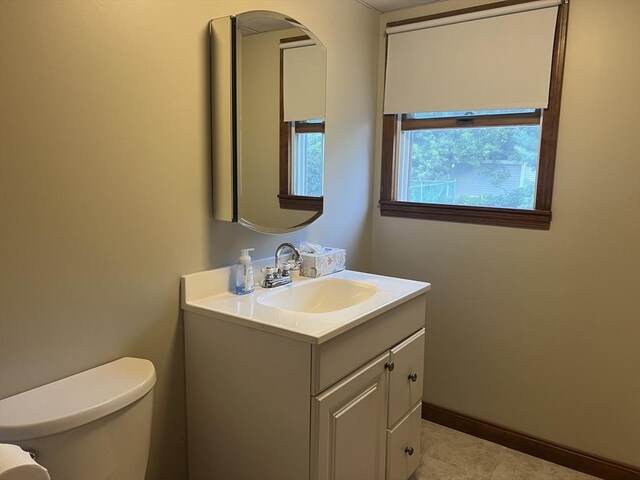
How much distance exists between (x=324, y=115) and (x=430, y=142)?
66 centimetres

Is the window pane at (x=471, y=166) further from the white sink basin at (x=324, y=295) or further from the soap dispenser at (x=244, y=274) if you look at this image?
the soap dispenser at (x=244, y=274)

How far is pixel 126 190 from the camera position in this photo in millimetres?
1419

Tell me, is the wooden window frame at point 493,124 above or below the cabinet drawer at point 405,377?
above

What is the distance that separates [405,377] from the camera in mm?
1860

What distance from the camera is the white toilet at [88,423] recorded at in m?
1.10

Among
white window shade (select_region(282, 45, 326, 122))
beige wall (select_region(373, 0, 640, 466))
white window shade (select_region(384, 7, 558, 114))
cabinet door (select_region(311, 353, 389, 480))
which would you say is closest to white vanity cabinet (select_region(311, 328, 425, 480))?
cabinet door (select_region(311, 353, 389, 480))

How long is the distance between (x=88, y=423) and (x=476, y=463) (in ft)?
5.81

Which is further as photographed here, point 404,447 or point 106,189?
point 404,447

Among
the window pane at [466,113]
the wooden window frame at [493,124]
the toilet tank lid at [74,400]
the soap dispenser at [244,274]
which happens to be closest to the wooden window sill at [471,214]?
the wooden window frame at [493,124]

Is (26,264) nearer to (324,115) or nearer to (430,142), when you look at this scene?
(324,115)

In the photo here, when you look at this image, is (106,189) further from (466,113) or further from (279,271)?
(466,113)

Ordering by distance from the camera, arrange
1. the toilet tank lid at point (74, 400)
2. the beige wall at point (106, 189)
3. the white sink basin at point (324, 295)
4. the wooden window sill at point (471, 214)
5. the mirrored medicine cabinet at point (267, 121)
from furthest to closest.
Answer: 1. the wooden window sill at point (471, 214)
2. the white sink basin at point (324, 295)
3. the mirrored medicine cabinet at point (267, 121)
4. the beige wall at point (106, 189)
5. the toilet tank lid at point (74, 400)

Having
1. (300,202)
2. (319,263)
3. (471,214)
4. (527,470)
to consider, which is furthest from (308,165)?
(527,470)

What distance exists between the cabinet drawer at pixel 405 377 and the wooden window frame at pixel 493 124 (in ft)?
2.30
